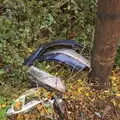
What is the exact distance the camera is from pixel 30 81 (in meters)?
3.44

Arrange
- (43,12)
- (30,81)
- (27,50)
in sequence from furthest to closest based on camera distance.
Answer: (43,12)
(27,50)
(30,81)

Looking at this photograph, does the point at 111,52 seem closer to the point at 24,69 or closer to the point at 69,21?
the point at 24,69

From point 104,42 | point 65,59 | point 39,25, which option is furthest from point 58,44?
point 104,42

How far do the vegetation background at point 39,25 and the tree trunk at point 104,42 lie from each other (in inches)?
14.0

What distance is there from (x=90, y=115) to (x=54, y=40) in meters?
1.06

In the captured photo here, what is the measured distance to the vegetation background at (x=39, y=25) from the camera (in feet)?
12.2

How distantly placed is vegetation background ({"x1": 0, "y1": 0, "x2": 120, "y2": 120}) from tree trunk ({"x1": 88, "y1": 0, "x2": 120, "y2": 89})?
36 centimetres

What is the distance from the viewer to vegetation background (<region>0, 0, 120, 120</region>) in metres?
3.72

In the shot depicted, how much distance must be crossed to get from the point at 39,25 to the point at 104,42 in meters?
1.16

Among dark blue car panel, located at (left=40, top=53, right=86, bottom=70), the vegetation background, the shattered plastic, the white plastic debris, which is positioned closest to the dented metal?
dark blue car panel, located at (left=40, top=53, right=86, bottom=70)

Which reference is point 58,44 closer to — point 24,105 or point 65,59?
point 65,59

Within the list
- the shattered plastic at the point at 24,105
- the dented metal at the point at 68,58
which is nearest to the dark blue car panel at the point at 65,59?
the dented metal at the point at 68,58

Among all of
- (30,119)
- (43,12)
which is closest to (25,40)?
(43,12)

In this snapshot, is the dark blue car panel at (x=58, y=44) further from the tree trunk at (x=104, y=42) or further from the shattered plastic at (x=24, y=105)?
the shattered plastic at (x=24, y=105)
